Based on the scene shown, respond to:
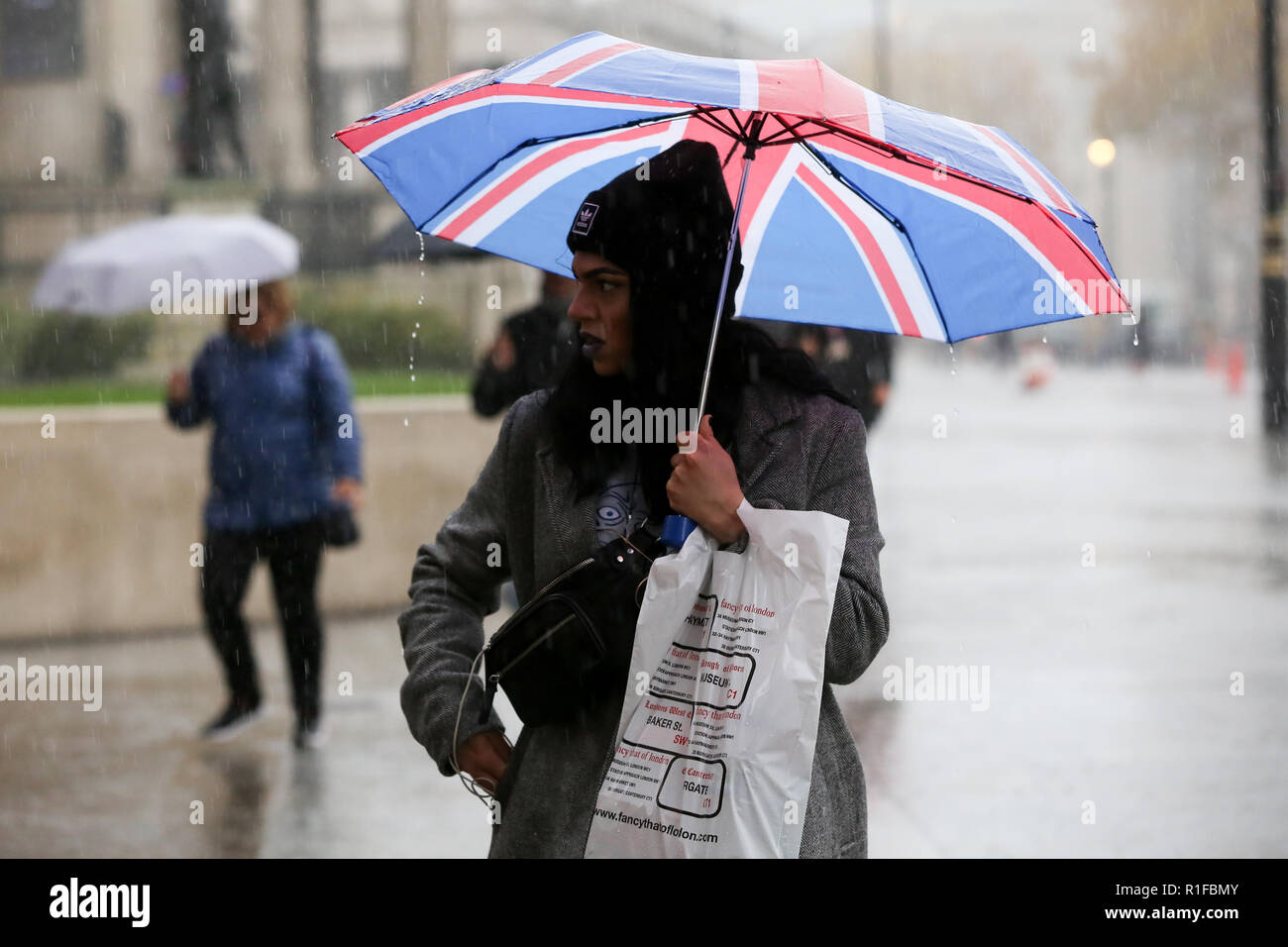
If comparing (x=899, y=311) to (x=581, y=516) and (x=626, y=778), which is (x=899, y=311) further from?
(x=626, y=778)

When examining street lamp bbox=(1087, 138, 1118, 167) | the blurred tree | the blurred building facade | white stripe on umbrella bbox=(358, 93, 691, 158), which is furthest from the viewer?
the blurred tree

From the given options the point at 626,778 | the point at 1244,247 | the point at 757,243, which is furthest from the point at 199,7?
the point at 1244,247

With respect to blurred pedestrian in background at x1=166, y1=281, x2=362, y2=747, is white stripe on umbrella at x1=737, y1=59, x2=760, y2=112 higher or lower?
higher

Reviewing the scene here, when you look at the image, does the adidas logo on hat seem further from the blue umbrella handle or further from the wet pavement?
the wet pavement

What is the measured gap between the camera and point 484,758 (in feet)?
8.83

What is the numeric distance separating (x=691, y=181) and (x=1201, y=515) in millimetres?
11635

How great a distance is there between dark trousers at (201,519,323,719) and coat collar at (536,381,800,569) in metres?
4.20

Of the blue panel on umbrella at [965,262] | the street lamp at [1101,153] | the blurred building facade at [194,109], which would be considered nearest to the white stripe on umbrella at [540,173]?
the blue panel on umbrella at [965,262]

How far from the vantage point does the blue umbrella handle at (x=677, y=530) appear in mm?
2504

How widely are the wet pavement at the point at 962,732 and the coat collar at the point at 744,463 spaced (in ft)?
9.88

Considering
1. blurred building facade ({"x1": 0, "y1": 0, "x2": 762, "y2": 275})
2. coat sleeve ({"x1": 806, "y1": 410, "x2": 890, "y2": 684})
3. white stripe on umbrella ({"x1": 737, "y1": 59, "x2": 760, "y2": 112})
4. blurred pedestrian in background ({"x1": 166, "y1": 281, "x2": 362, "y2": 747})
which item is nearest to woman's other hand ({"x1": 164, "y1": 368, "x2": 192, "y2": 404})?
blurred pedestrian in background ({"x1": 166, "y1": 281, "x2": 362, "y2": 747})

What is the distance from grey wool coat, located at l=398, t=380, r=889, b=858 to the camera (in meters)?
2.52

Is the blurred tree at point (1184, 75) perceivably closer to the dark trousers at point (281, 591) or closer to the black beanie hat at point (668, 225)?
the dark trousers at point (281, 591)

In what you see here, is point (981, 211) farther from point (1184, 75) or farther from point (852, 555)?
point (1184, 75)
